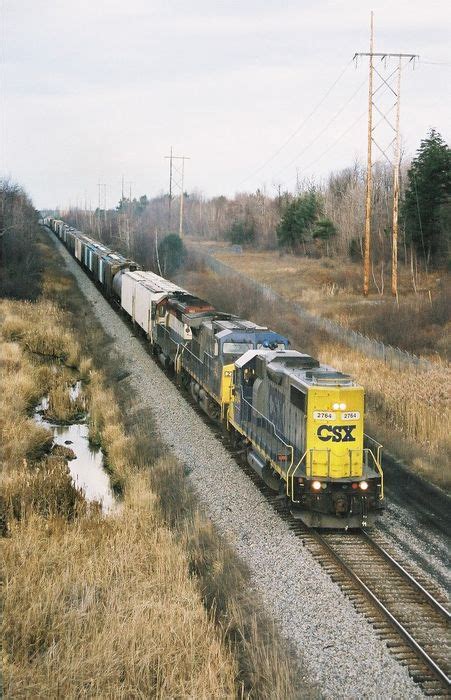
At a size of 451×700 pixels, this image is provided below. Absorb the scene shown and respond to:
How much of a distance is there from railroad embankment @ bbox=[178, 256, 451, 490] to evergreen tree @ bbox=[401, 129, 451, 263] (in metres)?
14.7

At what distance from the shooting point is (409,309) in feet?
112

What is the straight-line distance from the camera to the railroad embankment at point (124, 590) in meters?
7.63

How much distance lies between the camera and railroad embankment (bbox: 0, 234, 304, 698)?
7.63m

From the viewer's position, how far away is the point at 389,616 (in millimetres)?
9602

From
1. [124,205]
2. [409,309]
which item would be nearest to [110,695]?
[409,309]

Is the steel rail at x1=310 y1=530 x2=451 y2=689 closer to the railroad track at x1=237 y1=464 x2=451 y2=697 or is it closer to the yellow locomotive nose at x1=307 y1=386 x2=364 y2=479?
the railroad track at x1=237 y1=464 x2=451 y2=697

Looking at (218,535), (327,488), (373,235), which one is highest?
(373,235)

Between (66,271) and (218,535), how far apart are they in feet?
175

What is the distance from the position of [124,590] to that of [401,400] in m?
12.9

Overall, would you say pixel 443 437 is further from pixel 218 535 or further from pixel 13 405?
pixel 13 405

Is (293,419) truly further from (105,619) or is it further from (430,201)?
(430,201)

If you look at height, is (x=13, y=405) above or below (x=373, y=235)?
below

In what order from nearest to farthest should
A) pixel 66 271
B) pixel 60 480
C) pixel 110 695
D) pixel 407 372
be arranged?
1. pixel 110 695
2. pixel 60 480
3. pixel 407 372
4. pixel 66 271

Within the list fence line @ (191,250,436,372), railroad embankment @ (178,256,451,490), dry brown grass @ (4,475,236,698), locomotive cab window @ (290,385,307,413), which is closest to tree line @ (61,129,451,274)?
fence line @ (191,250,436,372)
